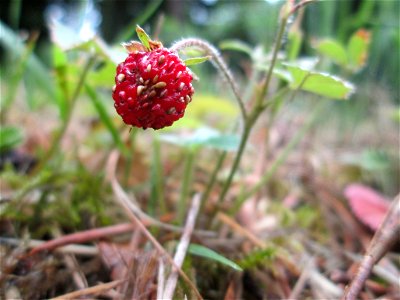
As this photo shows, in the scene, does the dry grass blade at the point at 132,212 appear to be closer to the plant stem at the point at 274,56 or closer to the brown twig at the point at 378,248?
the brown twig at the point at 378,248

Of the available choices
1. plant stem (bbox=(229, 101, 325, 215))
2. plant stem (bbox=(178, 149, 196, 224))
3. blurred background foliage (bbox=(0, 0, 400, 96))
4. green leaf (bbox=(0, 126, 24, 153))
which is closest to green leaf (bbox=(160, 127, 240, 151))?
plant stem (bbox=(178, 149, 196, 224))

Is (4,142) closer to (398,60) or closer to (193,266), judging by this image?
(193,266)

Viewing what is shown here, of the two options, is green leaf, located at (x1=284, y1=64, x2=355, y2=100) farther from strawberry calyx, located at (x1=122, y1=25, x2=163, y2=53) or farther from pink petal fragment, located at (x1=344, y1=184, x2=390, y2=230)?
pink petal fragment, located at (x1=344, y1=184, x2=390, y2=230)

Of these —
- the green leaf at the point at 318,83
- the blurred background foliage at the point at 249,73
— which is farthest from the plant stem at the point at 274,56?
the blurred background foliage at the point at 249,73

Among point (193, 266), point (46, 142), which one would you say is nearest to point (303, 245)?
point (193, 266)

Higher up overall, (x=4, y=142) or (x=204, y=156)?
(x=4, y=142)

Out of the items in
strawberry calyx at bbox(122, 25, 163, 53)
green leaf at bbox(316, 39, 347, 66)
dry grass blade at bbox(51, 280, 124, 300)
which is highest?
green leaf at bbox(316, 39, 347, 66)
